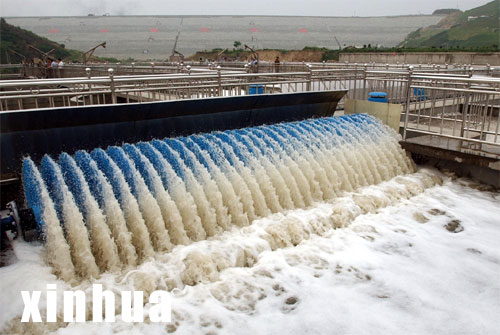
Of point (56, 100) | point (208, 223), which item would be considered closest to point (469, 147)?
point (208, 223)

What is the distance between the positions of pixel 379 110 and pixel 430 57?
22.6 meters

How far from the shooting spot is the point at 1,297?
13.8ft

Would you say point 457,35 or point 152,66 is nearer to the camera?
point 152,66

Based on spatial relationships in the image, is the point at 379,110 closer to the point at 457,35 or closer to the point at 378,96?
the point at 378,96

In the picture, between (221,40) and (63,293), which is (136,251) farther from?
(221,40)

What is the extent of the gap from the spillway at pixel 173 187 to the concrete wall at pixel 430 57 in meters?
22.4

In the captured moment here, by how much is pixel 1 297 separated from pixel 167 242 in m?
1.89

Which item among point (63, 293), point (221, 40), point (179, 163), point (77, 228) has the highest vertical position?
point (221, 40)

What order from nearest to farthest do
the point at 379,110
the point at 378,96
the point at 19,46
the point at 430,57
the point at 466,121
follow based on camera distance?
1. the point at 466,121
2. the point at 379,110
3. the point at 378,96
4. the point at 430,57
5. the point at 19,46

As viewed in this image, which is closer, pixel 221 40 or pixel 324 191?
pixel 324 191

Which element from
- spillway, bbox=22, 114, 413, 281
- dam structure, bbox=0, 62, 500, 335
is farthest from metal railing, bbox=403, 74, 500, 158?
spillway, bbox=22, 114, 413, 281

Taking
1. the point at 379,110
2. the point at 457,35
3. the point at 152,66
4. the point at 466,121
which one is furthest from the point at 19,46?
the point at 457,35

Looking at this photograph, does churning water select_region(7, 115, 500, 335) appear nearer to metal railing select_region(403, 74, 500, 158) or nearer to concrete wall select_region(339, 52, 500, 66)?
metal railing select_region(403, 74, 500, 158)

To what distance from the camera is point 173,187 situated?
18.9 ft
